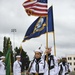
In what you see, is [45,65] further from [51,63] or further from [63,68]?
[63,68]

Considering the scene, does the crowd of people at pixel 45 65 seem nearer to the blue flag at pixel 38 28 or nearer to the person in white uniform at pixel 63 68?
the person in white uniform at pixel 63 68

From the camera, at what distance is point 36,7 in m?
16.6

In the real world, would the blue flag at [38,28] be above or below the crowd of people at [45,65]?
above

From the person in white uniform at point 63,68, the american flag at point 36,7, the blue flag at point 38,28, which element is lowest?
the person in white uniform at point 63,68

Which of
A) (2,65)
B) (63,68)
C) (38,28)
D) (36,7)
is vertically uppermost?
(36,7)

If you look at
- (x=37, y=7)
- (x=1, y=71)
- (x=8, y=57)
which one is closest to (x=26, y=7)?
(x=37, y=7)

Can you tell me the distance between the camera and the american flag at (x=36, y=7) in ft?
53.6

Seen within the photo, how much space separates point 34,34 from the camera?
637 inches

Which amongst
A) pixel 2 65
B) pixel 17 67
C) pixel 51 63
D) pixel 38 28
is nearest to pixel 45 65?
pixel 51 63

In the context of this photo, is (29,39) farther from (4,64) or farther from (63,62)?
(4,64)

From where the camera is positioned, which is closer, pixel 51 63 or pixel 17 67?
pixel 51 63

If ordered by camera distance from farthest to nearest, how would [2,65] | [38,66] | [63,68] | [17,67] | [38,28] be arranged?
[17,67] → [2,65] → [63,68] → [38,28] → [38,66]

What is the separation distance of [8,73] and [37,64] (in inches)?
277

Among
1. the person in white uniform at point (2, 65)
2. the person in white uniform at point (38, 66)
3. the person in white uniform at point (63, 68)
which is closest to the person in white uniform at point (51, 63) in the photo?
the person in white uniform at point (38, 66)
